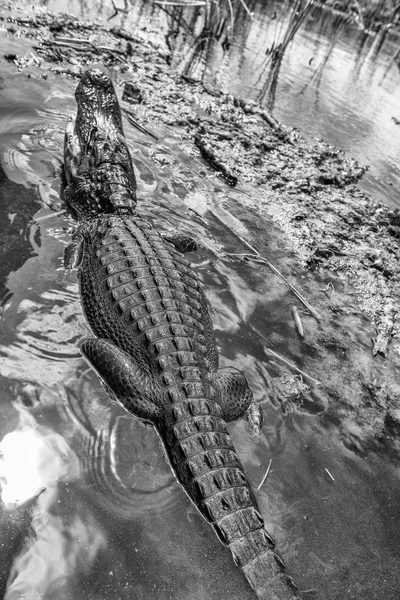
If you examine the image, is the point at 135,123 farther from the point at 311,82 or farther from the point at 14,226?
the point at 311,82

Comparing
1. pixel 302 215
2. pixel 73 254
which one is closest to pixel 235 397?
pixel 73 254

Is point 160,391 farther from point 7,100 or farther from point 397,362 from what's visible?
point 7,100

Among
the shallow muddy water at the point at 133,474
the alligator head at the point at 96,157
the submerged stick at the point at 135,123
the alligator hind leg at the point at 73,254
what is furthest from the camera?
the submerged stick at the point at 135,123

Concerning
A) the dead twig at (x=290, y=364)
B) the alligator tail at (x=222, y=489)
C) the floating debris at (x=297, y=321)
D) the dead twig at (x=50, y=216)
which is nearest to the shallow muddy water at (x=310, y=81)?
the floating debris at (x=297, y=321)

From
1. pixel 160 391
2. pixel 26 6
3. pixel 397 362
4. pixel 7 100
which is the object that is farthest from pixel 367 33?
pixel 160 391

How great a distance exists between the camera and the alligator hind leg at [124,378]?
8.37ft

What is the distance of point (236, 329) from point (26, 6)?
7.72 metres

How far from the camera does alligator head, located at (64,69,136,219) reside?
3900 millimetres

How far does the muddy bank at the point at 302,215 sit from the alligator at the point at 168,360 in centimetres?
70

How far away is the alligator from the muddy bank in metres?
0.70

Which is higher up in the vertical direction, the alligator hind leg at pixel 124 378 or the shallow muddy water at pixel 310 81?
the shallow muddy water at pixel 310 81

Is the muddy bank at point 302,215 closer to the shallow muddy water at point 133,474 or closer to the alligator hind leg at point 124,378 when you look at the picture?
the shallow muddy water at point 133,474

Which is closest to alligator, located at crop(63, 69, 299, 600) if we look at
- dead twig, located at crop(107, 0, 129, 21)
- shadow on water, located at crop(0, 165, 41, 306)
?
shadow on water, located at crop(0, 165, 41, 306)

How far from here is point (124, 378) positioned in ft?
8.61
